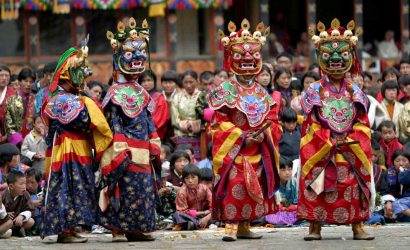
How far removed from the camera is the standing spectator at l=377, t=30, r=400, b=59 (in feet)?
84.8

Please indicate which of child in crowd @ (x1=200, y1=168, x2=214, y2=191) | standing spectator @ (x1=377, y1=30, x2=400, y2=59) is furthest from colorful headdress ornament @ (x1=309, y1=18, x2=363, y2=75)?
standing spectator @ (x1=377, y1=30, x2=400, y2=59)

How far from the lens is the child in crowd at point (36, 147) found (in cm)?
1738

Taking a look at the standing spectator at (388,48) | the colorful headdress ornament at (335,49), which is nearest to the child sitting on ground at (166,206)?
the colorful headdress ornament at (335,49)

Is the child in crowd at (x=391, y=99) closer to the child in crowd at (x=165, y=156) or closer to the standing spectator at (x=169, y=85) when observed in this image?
the standing spectator at (x=169, y=85)

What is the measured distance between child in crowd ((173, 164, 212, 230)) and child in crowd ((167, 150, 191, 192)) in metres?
0.56

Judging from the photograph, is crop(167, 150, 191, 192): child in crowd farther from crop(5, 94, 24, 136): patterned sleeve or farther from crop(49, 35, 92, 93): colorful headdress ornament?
crop(49, 35, 92, 93): colorful headdress ornament

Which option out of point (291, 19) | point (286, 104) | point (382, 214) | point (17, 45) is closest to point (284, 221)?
point (382, 214)

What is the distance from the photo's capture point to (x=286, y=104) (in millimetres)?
18250

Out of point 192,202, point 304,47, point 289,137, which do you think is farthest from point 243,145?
point 304,47

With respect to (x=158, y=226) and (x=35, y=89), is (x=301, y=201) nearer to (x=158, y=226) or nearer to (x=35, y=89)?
(x=158, y=226)

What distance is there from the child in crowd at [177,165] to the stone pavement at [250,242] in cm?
155

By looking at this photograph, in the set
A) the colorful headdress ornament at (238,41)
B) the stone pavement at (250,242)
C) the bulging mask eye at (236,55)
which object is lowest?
the stone pavement at (250,242)

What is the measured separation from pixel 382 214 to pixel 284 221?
1.12 m

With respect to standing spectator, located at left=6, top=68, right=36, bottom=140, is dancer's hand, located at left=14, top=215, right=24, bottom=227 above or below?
below
